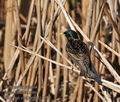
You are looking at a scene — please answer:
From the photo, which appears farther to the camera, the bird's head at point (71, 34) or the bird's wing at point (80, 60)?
the bird's head at point (71, 34)

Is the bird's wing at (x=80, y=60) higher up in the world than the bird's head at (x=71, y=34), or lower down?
lower down

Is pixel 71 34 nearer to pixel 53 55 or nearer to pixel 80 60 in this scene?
pixel 80 60

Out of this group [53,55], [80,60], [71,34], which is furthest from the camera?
[53,55]

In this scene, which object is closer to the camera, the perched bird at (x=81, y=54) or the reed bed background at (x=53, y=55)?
the perched bird at (x=81, y=54)

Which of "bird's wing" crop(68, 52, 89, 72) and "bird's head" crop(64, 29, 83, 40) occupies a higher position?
"bird's head" crop(64, 29, 83, 40)

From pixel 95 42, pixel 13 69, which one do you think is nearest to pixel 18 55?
pixel 13 69

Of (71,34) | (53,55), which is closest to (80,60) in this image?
(71,34)
